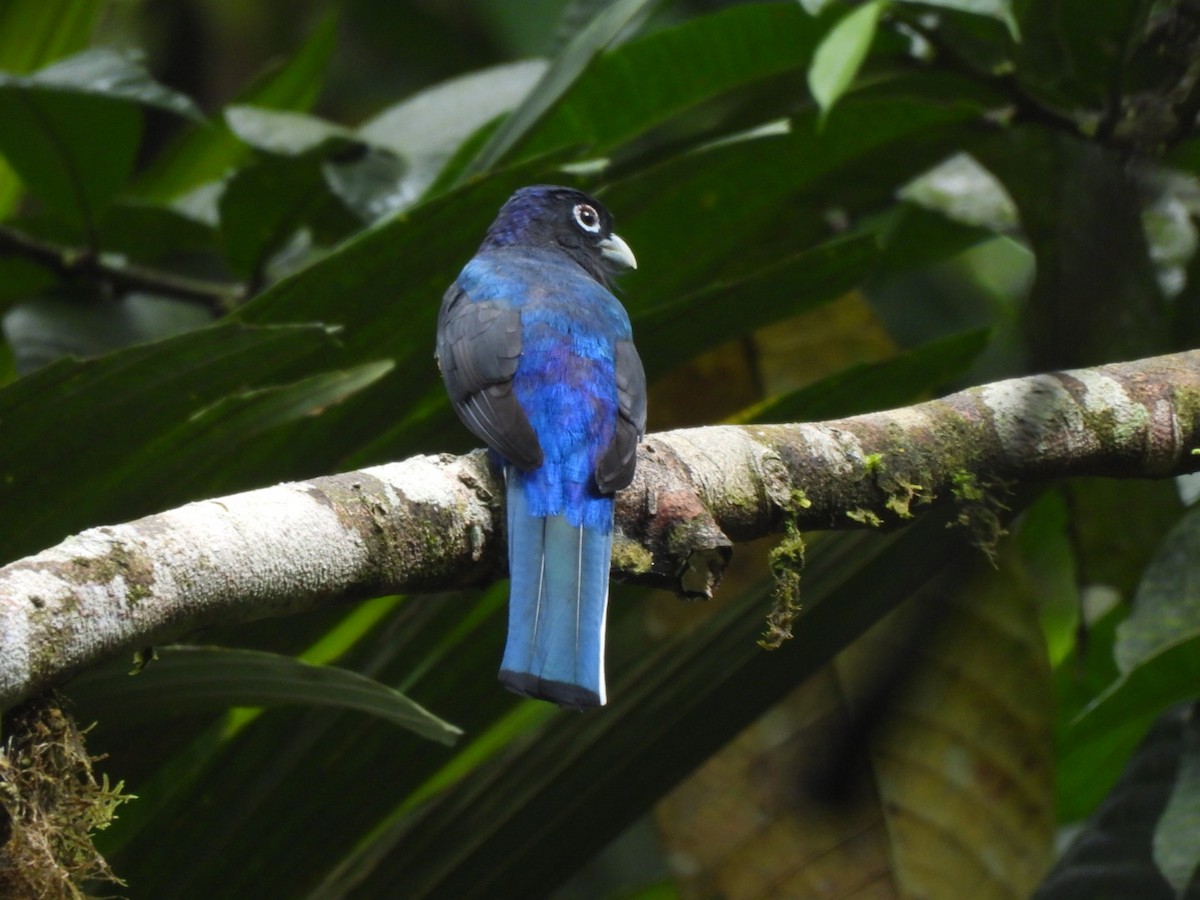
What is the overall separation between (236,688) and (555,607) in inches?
21.1

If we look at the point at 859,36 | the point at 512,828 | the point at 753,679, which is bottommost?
the point at 512,828

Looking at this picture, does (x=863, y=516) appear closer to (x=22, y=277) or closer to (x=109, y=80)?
(x=109, y=80)

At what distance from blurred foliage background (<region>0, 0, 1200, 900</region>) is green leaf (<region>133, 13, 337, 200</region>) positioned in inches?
30.7

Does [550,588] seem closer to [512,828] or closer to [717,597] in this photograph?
[512,828]

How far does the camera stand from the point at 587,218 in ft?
11.4

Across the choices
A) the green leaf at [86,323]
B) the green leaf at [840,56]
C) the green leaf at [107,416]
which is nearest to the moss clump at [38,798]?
the green leaf at [107,416]

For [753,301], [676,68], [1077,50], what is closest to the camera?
[753,301]

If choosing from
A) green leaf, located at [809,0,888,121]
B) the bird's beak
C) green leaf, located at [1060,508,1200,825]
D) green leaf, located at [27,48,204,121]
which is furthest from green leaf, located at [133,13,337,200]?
green leaf, located at [1060,508,1200,825]

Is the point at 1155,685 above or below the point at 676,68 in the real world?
below

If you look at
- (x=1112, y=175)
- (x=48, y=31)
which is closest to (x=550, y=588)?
(x=1112, y=175)

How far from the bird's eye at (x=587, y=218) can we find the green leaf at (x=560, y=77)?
27cm

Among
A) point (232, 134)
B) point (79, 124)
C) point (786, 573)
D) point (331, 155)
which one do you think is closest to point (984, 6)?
point (786, 573)

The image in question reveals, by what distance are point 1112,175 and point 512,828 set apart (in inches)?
61.8

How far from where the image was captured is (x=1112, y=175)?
187cm
